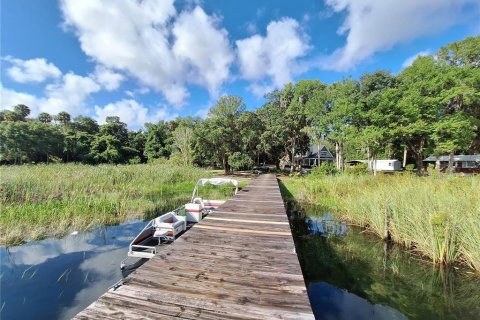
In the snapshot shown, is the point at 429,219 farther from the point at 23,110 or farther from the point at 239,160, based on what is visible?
the point at 23,110

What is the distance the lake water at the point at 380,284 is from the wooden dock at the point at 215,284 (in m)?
1.64

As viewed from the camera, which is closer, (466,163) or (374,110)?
(374,110)

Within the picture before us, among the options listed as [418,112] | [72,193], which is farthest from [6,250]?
[418,112]

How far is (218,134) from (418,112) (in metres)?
20.6

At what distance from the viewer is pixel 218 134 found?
2889 cm

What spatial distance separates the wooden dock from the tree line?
21996mm

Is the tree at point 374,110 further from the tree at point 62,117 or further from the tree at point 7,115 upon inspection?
the tree at point 62,117

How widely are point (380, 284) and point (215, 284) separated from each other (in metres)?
4.25

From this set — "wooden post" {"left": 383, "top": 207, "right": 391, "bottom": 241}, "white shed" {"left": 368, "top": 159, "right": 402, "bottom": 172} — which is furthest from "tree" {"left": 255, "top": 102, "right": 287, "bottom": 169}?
"wooden post" {"left": 383, "top": 207, "right": 391, "bottom": 241}

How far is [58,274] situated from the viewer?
17.8ft

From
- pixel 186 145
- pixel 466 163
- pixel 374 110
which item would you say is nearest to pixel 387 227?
pixel 374 110

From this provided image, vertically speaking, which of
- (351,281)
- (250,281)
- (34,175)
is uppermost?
(34,175)

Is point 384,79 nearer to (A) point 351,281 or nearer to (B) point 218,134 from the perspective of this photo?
(B) point 218,134

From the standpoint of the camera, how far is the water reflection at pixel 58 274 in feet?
14.0
